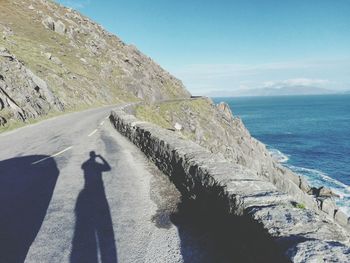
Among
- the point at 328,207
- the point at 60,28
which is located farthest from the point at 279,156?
the point at 60,28

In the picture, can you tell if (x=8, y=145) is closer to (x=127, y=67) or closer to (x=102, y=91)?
(x=102, y=91)

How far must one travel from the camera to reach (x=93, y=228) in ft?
20.1

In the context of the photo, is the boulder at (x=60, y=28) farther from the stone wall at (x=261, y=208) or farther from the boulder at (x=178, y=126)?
the stone wall at (x=261, y=208)

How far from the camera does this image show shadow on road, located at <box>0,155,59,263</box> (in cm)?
555

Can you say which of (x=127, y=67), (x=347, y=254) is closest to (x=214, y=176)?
(x=347, y=254)

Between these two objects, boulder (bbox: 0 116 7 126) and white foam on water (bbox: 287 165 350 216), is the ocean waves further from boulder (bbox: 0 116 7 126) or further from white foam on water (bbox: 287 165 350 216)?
boulder (bbox: 0 116 7 126)

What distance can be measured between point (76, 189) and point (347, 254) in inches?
270

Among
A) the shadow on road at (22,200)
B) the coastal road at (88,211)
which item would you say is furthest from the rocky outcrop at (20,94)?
the shadow on road at (22,200)

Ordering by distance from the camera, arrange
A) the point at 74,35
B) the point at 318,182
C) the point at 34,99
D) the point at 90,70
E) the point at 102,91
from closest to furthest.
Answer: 1. the point at 34,99
2. the point at 318,182
3. the point at 102,91
4. the point at 90,70
5. the point at 74,35

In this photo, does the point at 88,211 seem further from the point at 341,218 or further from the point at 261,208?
the point at 341,218

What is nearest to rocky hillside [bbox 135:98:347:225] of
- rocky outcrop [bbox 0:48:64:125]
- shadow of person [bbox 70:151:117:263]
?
rocky outcrop [bbox 0:48:64:125]

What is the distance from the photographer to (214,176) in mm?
6172

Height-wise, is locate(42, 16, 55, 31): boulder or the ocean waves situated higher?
locate(42, 16, 55, 31): boulder

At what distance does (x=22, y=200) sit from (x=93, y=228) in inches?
105
